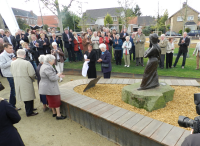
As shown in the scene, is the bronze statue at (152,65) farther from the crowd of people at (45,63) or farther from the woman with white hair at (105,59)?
the woman with white hair at (105,59)

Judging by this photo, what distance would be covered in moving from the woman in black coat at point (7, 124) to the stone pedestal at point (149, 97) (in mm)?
2826

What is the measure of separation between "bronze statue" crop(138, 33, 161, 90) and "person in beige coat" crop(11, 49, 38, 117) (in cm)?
330

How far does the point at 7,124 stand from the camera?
2092mm

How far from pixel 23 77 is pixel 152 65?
3746mm

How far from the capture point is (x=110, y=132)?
324cm

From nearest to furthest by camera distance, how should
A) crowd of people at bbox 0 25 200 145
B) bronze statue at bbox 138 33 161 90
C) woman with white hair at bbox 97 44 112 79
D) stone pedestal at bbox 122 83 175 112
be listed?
stone pedestal at bbox 122 83 175 112, crowd of people at bbox 0 25 200 145, bronze statue at bbox 138 33 161 90, woman with white hair at bbox 97 44 112 79

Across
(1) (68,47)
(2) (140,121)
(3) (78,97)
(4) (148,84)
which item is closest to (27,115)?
(3) (78,97)

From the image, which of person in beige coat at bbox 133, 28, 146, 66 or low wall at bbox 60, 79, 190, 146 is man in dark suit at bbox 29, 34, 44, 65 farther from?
person in beige coat at bbox 133, 28, 146, 66

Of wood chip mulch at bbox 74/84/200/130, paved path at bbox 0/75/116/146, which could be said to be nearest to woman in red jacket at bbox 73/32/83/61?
wood chip mulch at bbox 74/84/200/130

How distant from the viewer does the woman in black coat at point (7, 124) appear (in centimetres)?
199

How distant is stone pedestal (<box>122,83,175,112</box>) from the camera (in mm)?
3697

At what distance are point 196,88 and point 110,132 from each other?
3499mm

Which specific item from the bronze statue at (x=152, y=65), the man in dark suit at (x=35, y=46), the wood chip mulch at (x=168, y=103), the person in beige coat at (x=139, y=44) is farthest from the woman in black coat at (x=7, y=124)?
the person in beige coat at (x=139, y=44)

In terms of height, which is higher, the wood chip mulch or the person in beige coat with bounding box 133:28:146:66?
the person in beige coat with bounding box 133:28:146:66
